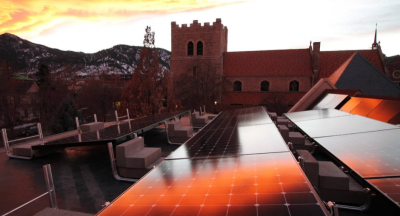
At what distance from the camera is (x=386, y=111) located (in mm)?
7820

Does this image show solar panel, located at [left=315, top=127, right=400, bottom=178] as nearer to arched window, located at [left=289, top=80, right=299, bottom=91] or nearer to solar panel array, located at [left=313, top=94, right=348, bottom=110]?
solar panel array, located at [left=313, top=94, right=348, bottom=110]

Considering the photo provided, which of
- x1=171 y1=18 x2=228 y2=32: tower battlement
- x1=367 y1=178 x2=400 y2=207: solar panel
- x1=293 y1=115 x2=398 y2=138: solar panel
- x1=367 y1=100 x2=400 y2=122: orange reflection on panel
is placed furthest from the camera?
x1=171 y1=18 x2=228 y2=32: tower battlement

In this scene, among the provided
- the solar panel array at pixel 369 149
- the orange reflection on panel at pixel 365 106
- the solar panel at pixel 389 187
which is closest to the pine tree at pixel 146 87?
the orange reflection on panel at pixel 365 106

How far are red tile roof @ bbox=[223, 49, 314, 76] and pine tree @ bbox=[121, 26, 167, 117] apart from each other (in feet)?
59.7

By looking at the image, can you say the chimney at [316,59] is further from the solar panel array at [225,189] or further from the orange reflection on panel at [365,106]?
the solar panel array at [225,189]

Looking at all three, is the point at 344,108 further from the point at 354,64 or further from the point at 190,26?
the point at 190,26

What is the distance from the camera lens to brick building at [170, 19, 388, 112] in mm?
34375

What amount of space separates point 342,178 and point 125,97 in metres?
20.3

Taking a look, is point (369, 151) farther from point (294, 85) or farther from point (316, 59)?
point (316, 59)

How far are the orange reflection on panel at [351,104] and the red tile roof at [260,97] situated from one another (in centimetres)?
2337

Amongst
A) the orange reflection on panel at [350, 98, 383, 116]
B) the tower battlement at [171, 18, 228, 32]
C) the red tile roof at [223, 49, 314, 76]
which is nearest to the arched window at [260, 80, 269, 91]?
the red tile roof at [223, 49, 314, 76]

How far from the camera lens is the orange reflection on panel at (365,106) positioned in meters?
8.57

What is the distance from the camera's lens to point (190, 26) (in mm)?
36188

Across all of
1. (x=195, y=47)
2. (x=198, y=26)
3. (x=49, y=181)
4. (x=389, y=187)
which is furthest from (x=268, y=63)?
(x=49, y=181)
